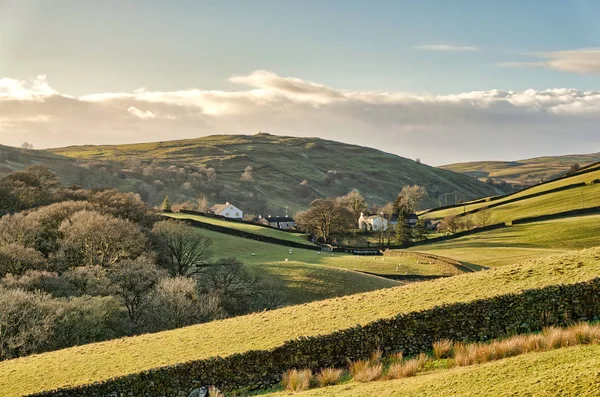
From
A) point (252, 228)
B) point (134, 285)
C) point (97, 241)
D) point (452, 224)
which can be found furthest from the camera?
point (452, 224)

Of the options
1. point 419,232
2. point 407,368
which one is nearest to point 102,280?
point 407,368

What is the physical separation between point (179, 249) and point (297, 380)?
54.1m

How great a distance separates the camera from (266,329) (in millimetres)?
21281

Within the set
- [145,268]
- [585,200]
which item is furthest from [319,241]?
[145,268]

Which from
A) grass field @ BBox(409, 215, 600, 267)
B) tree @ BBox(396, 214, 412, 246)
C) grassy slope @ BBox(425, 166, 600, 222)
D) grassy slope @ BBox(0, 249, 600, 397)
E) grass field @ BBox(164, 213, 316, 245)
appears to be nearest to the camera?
grassy slope @ BBox(0, 249, 600, 397)

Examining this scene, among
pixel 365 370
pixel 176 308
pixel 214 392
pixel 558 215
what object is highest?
pixel 365 370

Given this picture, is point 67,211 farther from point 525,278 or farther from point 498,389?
point 498,389

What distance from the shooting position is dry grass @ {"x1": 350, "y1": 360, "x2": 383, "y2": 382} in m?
15.3

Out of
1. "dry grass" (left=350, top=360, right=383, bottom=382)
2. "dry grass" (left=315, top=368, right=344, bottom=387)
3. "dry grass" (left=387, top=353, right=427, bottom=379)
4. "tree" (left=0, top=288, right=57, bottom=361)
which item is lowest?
"tree" (left=0, top=288, right=57, bottom=361)

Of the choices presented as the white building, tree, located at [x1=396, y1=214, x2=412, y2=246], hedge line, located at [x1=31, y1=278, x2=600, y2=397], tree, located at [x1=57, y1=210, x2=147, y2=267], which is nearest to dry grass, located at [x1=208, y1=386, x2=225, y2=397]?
hedge line, located at [x1=31, y1=278, x2=600, y2=397]

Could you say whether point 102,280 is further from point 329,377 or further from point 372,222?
point 372,222

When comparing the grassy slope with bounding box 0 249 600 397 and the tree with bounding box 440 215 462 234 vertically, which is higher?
the grassy slope with bounding box 0 249 600 397

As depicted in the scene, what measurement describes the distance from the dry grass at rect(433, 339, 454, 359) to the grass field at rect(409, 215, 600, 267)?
68016 millimetres

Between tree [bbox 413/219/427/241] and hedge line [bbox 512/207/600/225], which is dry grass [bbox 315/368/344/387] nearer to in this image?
hedge line [bbox 512/207/600/225]
